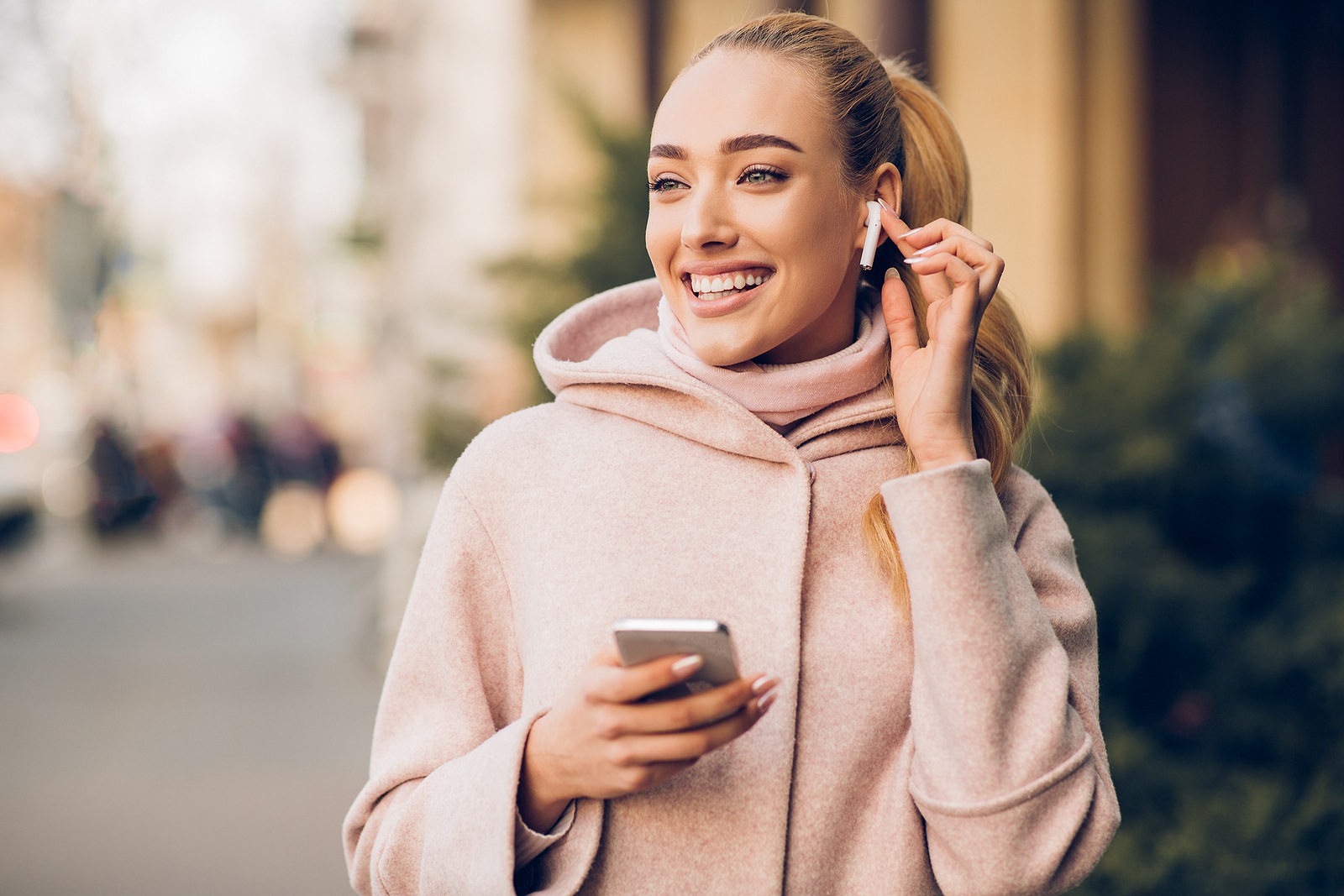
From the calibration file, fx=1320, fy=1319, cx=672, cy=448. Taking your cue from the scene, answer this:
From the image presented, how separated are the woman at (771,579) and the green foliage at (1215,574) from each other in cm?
198

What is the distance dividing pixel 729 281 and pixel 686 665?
0.51 meters

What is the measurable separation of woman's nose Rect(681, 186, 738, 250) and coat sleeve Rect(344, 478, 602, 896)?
45 cm

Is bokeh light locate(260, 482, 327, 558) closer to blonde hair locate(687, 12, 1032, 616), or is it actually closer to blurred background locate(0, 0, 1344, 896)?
blurred background locate(0, 0, 1344, 896)

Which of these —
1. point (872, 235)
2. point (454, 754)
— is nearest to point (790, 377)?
point (872, 235)

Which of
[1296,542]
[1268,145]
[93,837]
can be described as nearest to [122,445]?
[93,837]

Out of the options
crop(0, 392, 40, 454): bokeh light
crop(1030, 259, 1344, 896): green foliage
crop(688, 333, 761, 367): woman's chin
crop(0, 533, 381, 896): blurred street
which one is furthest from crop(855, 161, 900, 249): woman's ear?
crop(0, 392, 40, 454): bokeh light

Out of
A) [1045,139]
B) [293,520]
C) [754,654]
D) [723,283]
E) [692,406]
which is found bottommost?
[293,520]

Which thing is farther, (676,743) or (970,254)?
(970,254)

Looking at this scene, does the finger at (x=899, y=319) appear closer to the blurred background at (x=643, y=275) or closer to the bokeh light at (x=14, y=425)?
the blurred background at (x=643, y=275)

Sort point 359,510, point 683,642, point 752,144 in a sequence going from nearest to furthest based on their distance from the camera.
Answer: point 683,642 → point 752,144 → point 359,510

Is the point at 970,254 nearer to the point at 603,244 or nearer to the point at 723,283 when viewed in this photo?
the point at 723,283

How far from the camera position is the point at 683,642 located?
1298 mm

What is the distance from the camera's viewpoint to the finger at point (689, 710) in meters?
1.34

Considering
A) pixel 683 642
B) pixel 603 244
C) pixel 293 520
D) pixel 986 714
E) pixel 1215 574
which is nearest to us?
pixel 683 642
